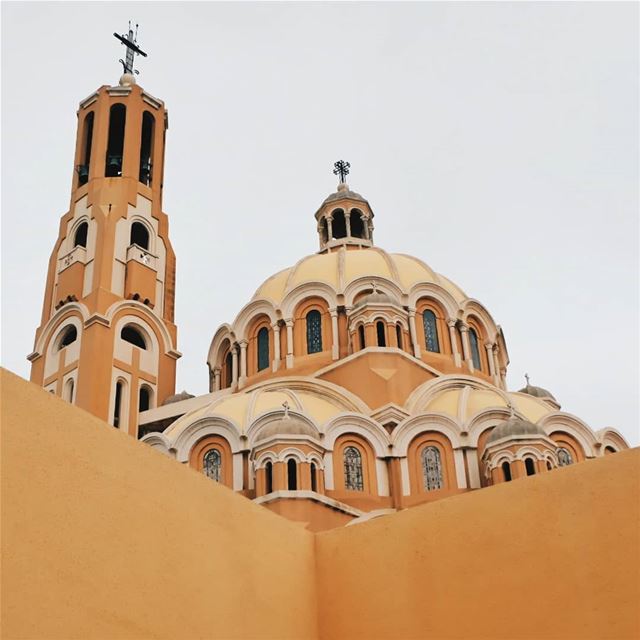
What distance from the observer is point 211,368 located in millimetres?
21438

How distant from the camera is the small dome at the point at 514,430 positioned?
1499 centimetres

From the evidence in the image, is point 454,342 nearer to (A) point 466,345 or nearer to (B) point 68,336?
(A) point 466,345

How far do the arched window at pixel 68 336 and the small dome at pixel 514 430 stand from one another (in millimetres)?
9019

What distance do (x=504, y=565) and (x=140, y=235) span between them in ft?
51.6

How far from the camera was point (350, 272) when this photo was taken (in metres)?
20.7

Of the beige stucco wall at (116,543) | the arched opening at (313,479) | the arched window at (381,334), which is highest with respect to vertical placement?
the arched window at (381,334)

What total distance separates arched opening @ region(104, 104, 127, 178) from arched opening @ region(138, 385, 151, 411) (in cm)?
588

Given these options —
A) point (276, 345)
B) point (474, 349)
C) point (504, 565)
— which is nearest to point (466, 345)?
point (474, 349)

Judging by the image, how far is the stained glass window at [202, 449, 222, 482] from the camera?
1568cm

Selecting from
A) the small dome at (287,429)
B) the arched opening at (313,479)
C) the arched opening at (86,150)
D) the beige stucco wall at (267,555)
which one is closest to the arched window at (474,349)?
the small dome at (287,429)

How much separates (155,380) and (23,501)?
14180 mm

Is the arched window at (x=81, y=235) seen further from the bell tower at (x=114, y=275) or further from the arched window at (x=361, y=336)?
the arched window at (x=361, y=336)

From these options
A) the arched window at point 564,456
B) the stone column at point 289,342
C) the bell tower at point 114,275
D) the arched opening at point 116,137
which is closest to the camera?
the arched window at point 564,456

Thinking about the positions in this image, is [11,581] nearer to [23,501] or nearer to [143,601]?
[23,501]
